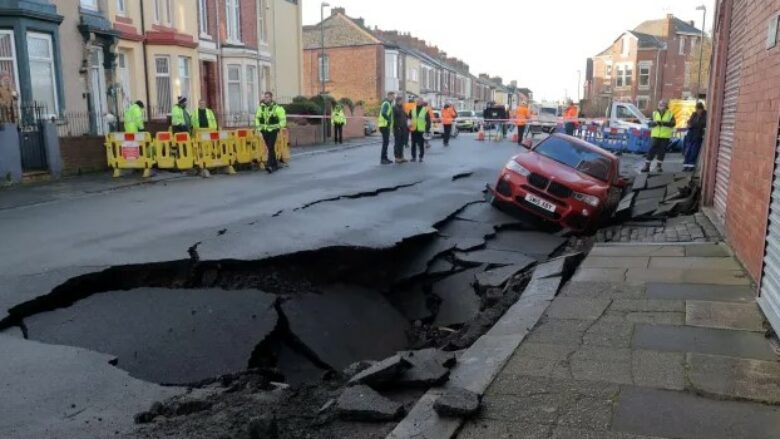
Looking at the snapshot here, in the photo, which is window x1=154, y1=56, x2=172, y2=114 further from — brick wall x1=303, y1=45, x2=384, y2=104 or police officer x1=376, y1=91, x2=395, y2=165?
brick wall x1=303, y1=45, x2=384, y2=104

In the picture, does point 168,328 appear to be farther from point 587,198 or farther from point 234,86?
point 234,86

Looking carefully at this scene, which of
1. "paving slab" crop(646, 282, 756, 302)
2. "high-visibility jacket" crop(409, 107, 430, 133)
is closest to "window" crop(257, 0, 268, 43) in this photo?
"high-visibility jacket" crop(409, 107, 430, 133)

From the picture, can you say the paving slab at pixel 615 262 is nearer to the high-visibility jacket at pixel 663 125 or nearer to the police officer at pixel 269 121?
the high-visibility jacket at pixel 663 125

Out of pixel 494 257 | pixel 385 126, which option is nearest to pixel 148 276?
pixel 494 257

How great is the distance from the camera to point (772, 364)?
4160mm

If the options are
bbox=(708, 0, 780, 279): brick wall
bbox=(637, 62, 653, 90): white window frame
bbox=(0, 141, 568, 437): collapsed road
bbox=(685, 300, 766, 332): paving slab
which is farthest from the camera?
bbox=(637, 62, 653, 90): white window frame

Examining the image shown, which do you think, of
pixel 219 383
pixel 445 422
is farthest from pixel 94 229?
pixel 445 422

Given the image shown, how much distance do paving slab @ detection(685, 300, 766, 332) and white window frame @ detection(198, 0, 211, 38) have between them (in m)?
24.5

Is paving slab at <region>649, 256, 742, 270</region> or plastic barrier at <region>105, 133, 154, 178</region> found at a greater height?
plastic barrier at <region>105, 133, 154, 178</region>

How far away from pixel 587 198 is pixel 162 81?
1781cm

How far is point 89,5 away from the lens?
61.2 feet

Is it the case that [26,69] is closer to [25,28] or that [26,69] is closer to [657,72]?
[25,28]

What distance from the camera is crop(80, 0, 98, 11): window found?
60.2 feet

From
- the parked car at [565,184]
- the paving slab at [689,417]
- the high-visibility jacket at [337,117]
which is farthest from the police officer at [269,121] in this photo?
the paving slab at [689,417]
